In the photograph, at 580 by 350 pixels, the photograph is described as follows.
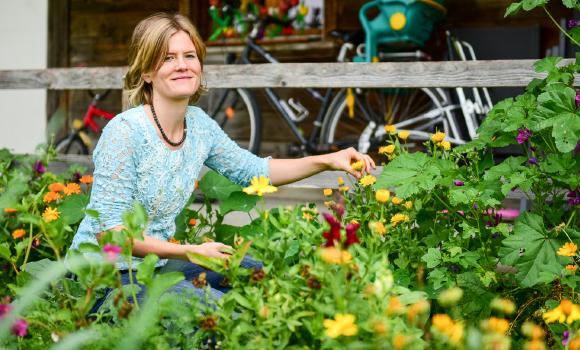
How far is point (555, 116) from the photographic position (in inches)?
82.4

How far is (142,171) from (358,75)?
1.32 meters

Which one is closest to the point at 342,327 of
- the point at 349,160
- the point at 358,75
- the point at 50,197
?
the point at 349,160

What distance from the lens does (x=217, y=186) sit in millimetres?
2887

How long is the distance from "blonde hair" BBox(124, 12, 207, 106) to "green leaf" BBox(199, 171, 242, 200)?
2.42 ft

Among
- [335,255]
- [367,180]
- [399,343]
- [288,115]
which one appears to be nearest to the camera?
[399,343]

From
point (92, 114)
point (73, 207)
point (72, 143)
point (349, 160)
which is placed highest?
point (349, 160)

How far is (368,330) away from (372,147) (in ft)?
12.5

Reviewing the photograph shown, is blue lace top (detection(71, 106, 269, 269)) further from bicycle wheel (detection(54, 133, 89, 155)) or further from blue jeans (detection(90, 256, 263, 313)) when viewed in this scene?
bicycle wheel (detection(54, 133, 89, 155))

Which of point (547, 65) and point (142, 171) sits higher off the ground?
point (547, 65)

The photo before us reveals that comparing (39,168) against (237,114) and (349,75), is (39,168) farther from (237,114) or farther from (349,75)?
(237,114)

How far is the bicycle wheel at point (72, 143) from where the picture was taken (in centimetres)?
631

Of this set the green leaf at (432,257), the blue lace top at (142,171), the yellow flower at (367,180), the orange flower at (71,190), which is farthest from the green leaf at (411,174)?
the orange flower at (71,190)

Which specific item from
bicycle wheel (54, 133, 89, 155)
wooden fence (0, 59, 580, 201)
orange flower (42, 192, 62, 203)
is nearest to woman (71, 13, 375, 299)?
orange flower (42, 192, 62, 203)

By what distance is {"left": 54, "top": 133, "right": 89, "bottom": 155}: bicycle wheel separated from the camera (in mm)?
6309
